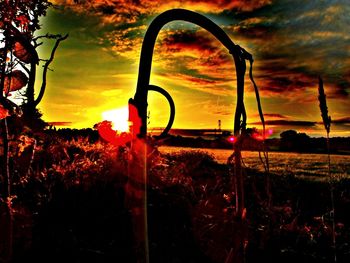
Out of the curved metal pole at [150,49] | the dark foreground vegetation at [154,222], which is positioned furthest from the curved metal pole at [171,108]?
the dark foreground vegetation at [154,222]

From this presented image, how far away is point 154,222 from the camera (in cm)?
612

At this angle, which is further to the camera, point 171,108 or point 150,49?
point 171,108

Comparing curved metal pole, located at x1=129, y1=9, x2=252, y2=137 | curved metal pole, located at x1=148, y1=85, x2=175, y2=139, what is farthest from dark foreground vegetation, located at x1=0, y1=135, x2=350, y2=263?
curved metal pole, located at x1=129, y1=9, x2=252, y2=137

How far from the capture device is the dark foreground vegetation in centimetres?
489

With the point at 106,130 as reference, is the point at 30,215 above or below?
below

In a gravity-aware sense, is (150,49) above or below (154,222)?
above

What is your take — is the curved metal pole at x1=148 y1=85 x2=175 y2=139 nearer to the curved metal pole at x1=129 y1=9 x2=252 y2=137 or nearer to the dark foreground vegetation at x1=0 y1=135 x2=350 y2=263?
the curved metal pole at x1=129 y1=9 x2=252 y2=137

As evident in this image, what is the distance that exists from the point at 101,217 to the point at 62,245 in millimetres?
1111

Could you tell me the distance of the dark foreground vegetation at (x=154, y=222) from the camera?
489 centimetres

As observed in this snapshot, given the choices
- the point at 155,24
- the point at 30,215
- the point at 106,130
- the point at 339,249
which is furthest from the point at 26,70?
the point at 106,130

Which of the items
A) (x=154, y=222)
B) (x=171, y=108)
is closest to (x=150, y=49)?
(x=171, y=108)

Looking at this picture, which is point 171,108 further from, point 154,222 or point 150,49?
point 154,222

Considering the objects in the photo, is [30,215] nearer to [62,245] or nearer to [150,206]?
[62,245]

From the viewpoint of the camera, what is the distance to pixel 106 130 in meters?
13.3
